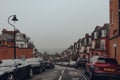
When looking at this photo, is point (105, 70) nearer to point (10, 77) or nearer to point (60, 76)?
point (60, 76)

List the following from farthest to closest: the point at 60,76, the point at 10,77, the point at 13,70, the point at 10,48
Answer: the point at 10,48 < the point at 60,76 < the point at 13,70 < the point at 10,77

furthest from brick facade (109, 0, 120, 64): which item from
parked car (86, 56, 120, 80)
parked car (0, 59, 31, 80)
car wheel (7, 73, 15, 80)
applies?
car wheel (7, 73, 15, 80)

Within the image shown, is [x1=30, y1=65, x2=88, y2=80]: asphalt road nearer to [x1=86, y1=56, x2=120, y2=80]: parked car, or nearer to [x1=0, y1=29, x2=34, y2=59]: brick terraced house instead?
[x1=86, y1=56, x2=120, y2=80]: parked car

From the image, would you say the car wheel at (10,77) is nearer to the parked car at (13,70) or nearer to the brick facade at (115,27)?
the parked car at (13,70)

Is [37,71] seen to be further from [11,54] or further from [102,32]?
[102,32]

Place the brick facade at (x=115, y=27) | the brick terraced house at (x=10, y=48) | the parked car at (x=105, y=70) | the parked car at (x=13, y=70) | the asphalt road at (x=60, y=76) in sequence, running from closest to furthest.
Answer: the parked car at (x=13, y=70)
the parked car at (x=105, y=70)
the asphalt road at (x=60, y=76)
the brick facade at (x=115, y=27)
the brick terraced house at (x=10, y=48)

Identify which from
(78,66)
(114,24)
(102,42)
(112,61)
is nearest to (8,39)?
(102,42)

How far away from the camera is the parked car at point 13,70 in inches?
603

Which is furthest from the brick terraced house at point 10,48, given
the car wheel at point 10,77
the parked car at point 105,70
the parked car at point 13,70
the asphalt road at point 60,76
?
the car wheel at point 10,77

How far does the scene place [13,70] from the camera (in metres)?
16.4

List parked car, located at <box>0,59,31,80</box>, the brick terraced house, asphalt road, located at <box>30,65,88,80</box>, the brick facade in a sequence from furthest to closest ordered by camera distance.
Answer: the brick terraced house < the brick facade < asphalt road, located at <box>30,65,88,80</box> < parked car, located at <box>0,59,31,80</box>

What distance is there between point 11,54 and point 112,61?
2424 centimetres

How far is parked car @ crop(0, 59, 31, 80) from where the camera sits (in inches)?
603

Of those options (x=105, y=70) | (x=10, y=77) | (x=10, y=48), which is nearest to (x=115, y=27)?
(x=105, y=70)
